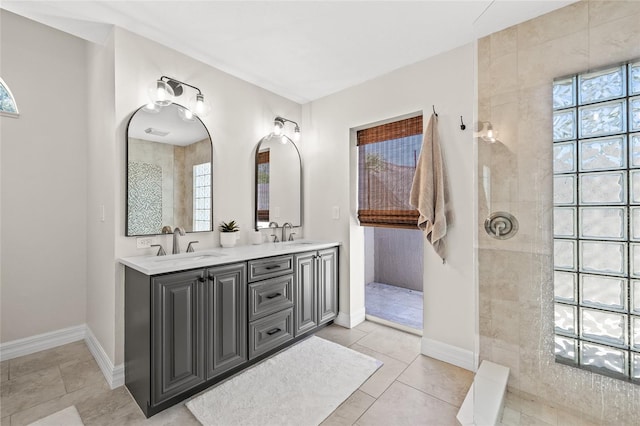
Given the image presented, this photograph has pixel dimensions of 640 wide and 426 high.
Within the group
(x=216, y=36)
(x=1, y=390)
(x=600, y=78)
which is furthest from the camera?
(x=216, y=36)

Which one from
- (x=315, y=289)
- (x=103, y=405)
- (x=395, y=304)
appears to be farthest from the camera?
(x=395, y=304)

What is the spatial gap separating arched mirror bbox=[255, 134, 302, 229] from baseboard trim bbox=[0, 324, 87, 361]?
1.96 m

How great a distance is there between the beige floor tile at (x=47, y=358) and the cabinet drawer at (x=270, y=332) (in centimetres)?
142

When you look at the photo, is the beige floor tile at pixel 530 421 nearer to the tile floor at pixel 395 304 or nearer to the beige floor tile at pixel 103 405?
the tile floor at pixel 395 304

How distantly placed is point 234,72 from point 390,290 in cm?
319

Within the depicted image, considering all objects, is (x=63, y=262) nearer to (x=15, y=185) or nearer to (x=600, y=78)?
(x=15, y=185)

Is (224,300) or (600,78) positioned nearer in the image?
(600,78)

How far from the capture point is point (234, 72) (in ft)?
8.65

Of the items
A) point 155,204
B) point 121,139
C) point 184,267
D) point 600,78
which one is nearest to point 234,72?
point 121,139

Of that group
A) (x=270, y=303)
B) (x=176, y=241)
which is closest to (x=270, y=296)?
(x=270, y=303)

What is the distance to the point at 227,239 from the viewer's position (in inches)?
98.3

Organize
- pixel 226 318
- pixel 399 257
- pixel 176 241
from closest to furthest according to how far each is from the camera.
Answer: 1. pixel 226 318
2. pixel 176 241
3. pixel 399 257

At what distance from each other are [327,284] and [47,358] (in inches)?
96.6

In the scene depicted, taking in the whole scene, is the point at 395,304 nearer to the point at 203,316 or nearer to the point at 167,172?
the point at 203,316
